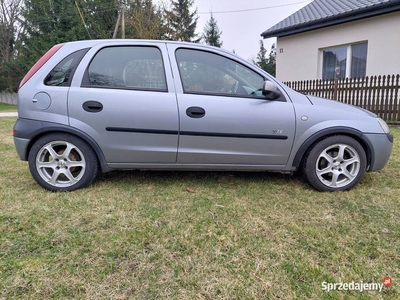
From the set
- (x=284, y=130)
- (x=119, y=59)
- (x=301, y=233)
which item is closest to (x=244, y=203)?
(x=301, y=233)

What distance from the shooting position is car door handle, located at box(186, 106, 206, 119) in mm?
2730

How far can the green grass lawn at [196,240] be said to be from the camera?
1553 millimetres

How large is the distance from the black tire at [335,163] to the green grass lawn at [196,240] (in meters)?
0.13

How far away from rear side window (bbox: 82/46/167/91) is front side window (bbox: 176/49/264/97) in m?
0.25

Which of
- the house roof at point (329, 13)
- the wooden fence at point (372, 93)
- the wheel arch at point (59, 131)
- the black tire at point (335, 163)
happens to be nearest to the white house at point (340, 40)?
the house roof at point (329, 13)

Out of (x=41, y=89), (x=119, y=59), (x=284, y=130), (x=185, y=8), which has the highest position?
(x=185, y=8)

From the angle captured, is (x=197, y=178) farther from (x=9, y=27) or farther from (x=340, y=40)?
(x=9, y=27)

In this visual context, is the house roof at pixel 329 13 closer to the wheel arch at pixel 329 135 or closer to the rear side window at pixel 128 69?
the wheel arch at pixel 329 135

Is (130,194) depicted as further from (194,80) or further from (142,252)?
(194,80)

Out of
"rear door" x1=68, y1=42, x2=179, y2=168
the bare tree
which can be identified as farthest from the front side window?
the bare tree

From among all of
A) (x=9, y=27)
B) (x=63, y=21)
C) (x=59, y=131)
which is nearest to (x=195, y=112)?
(x=59, y=131)

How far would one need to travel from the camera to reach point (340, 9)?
33.2 ft

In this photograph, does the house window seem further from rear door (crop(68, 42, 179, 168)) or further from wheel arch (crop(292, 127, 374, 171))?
rear door (crop(68, 42, 179, 168))

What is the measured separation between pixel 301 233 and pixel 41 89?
2.79 metres
